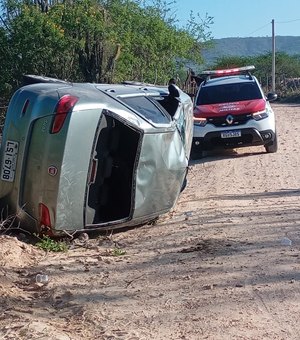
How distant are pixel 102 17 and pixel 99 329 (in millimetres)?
15973

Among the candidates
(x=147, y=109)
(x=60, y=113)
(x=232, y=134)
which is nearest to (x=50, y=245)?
(x=60, y=113)

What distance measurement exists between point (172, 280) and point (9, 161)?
2286 mm

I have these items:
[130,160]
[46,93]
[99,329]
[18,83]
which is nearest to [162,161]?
[130,160]

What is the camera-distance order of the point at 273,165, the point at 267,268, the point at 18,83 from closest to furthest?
the point at 267,268 → the point at 273,165 → the point at 18,83

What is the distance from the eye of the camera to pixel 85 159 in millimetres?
7094

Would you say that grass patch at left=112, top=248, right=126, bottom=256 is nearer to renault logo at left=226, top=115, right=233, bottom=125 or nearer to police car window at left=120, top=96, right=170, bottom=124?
police car window at left=120, top=96, right=170, bottom=124

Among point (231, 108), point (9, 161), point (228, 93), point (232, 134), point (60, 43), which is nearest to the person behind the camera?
point (9, 161)

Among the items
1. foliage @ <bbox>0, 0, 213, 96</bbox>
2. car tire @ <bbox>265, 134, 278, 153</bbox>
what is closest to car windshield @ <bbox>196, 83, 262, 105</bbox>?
car tire @ <bbox>265, 134, 278, 153</bbox>

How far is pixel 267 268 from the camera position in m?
5.94

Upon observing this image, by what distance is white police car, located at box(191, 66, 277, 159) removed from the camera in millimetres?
14047

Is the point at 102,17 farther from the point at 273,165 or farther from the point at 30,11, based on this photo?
the point at 273,165

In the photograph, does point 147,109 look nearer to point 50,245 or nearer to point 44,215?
point 44,215

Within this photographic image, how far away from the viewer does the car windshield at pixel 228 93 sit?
14.8 metres

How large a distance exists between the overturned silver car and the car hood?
605 centimetres
